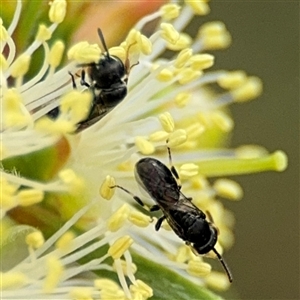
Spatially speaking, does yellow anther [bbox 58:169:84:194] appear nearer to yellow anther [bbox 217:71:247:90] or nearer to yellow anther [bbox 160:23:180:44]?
yellow anther [bbox 160:23:180:44]

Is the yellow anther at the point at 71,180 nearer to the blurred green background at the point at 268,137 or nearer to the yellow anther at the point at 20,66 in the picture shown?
the yellow anther at the point at 20,66

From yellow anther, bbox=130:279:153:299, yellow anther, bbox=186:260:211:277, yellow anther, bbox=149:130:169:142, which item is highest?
yellow anther, bbox=149:130:169:142

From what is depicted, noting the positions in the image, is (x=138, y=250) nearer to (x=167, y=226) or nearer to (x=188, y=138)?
(x=167, y=226)

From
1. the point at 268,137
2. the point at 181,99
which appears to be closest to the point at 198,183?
the point at 181,99

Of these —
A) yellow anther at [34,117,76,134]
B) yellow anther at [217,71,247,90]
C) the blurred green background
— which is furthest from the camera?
the blurred green background

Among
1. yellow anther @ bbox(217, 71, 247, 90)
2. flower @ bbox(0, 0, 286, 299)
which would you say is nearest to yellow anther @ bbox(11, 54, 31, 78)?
flower @ bbox(0, 0, 286, 299)

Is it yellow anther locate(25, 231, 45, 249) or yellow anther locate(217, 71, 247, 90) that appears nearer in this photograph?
yellow anther locate(25, 231, 45, 249)

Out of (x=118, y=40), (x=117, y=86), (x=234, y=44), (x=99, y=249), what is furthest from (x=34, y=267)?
(x=234, y=44)
